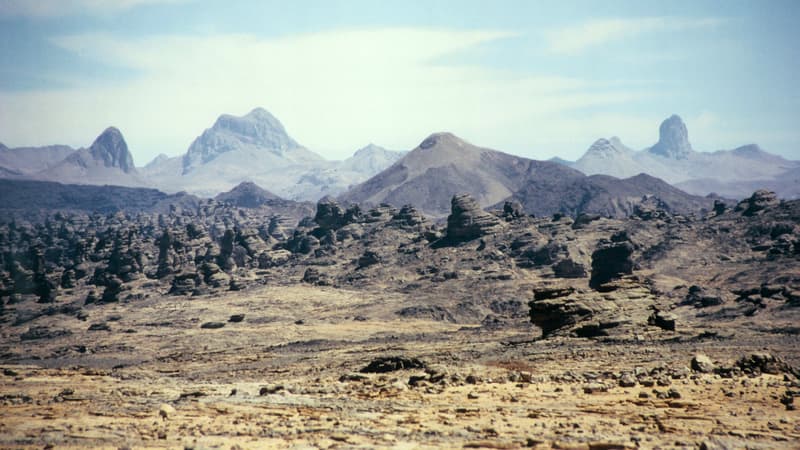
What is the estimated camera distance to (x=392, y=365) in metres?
35.9

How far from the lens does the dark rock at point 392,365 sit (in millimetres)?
35656

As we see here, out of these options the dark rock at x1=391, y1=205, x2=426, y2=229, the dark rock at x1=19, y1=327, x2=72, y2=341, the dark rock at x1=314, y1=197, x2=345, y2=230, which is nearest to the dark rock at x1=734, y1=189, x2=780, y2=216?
the dark rock at x1=391, y1=205, x2=426, y2=229

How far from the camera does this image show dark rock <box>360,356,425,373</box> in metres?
35.7

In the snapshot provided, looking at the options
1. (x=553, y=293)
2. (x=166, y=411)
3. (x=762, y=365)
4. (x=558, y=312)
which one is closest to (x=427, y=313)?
(x=553, y=293)

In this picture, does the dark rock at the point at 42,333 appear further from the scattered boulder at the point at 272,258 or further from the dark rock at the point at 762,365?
the dark rock at the point at 762,365

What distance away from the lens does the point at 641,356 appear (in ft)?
121

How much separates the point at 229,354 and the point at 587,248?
2406 inches

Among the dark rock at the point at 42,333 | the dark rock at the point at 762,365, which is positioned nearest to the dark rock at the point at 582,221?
the dark rock at the point at 42,333

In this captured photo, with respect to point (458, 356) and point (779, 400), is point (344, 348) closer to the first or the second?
point (458, 356)

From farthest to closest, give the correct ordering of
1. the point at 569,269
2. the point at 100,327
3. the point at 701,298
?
the point at 569,269, the point at 100,327, the point at 701,298

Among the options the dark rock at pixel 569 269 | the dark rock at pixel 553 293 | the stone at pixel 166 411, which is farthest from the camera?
the dark rock at pixel 569 269

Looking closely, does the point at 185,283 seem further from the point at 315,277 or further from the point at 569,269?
the point at 569,269

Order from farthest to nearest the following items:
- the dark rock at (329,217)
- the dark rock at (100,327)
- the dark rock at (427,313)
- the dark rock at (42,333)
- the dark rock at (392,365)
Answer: the dark rock at (329,217), the dark rock at (427,313), the dark rock at (100,327), the dark rock at (42,333), the dark rock at (392,365)

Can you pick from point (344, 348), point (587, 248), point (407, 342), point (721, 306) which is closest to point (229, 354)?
point (344, 348)
